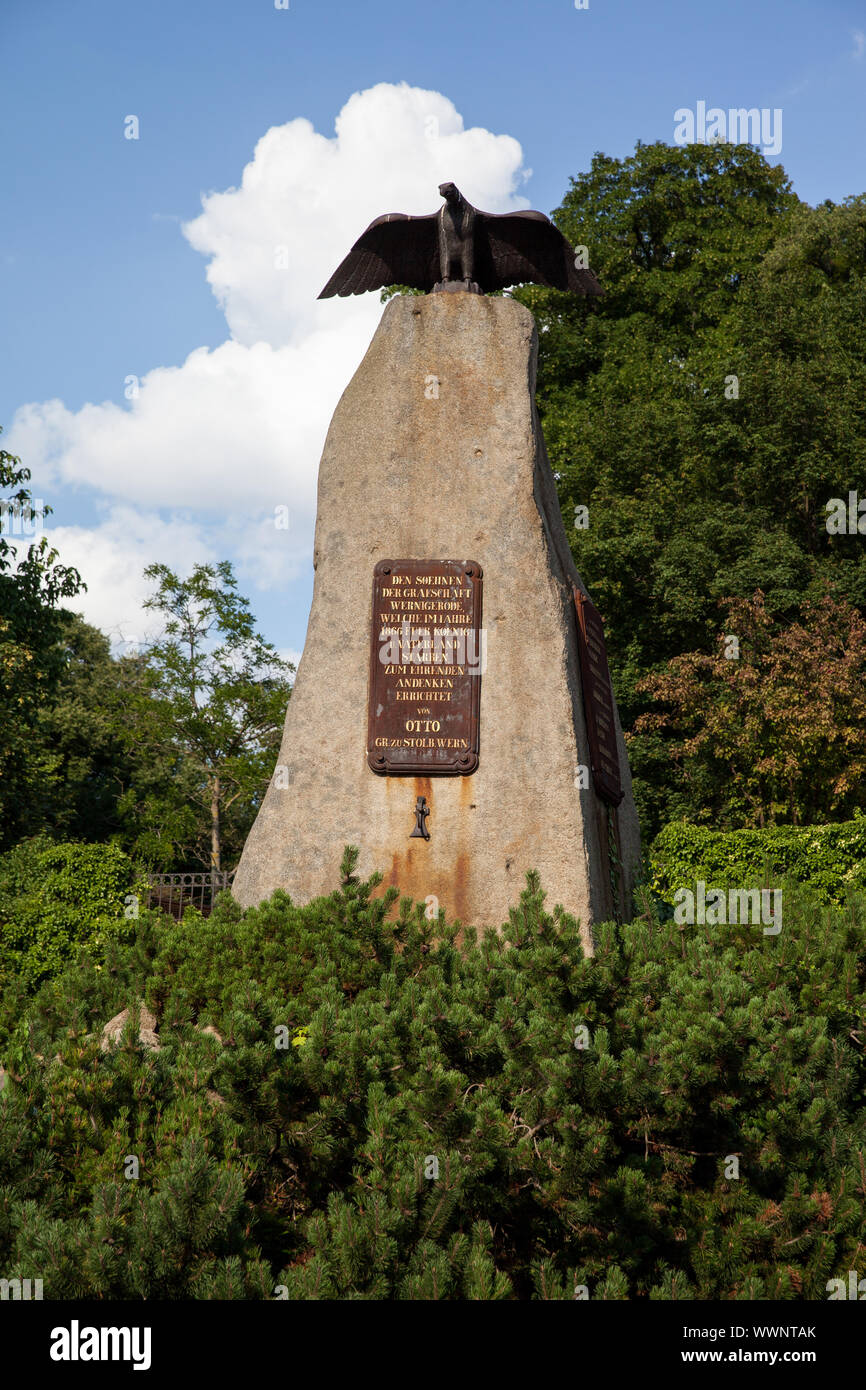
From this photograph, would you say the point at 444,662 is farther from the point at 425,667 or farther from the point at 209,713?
the point at 209,713

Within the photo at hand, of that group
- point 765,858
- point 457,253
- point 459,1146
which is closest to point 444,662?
point 457,253

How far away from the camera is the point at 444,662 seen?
6.55 m

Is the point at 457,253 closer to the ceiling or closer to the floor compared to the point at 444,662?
closer to the ceiling

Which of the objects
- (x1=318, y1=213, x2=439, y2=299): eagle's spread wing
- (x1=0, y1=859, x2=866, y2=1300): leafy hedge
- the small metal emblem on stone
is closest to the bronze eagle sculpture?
(x1=318, y1=213, x2=439, y2=299): eagle's spread wing

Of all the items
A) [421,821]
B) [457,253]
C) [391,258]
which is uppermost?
[391,258]

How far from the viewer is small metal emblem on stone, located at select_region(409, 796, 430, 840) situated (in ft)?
20.6

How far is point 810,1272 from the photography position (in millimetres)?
3559

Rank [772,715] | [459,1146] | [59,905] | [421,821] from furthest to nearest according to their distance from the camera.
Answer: [772,715]
[59,905]
[421,821]
[459,1146]

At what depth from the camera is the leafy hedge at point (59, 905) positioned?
10500 millimetres

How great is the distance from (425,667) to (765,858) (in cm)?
737

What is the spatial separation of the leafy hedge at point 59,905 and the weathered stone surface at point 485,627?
4580mm

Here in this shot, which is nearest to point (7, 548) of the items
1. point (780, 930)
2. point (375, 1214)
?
point (780, 930)

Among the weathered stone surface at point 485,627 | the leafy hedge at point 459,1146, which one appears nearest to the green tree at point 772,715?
the weathered stone surface at point 485,627

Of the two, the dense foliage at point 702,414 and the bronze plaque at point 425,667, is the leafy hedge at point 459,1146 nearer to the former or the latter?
the bronze plaque at point 425,667
